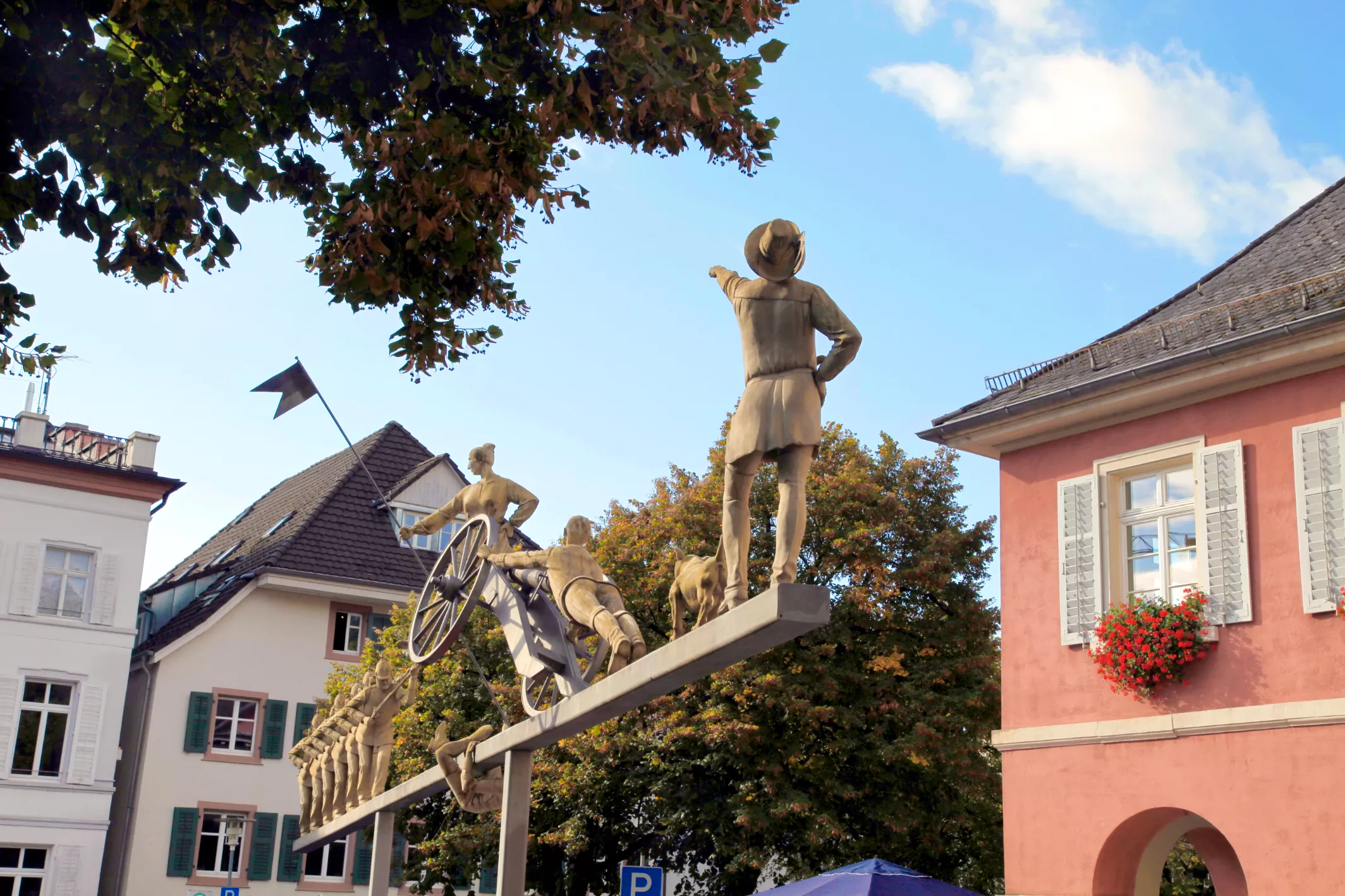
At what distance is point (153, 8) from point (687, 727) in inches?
678

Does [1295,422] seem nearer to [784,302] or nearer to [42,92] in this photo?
[784,302]

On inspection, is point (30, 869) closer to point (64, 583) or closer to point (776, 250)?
point (64, 583)

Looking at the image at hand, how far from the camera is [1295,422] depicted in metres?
14.0

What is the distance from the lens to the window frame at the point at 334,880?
102 feet

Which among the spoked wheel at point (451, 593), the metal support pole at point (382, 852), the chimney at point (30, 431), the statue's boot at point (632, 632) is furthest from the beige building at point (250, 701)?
the statue's boot at point (632, 632)

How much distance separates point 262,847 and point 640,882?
21.1m

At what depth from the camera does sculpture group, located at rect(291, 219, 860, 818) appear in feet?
24.2

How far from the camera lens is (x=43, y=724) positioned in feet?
96.2

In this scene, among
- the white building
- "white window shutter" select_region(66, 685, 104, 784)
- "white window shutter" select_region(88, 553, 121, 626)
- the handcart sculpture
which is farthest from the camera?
"white window shutter" select_region(88, 553, 121, 626)

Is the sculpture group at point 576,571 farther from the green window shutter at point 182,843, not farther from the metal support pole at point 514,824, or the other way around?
the green window shutter at point 182,843

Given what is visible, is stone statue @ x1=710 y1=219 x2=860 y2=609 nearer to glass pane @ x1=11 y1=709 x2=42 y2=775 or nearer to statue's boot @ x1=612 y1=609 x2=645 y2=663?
statue's boot @ x1=612 y1=609 x2=645 y2=663

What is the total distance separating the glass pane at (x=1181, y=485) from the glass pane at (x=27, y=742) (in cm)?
2265

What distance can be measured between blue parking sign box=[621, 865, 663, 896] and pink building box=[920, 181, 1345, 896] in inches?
199

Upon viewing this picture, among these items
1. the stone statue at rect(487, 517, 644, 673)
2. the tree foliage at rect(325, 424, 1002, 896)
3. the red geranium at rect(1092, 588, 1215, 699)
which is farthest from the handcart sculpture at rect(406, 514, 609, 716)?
the tree foliage at rect(325, 424, 1002, 896)
